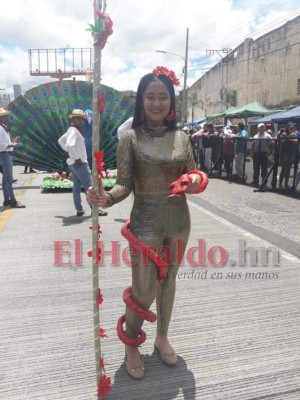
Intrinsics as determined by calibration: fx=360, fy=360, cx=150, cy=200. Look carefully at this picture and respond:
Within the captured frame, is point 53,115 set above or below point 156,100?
above

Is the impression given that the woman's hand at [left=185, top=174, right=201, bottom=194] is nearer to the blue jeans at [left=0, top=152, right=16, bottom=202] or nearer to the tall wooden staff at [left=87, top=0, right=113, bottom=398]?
the tall wooden staff at [left=87, top=0, right=113, bottom=398]

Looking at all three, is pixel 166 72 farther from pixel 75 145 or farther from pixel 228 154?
pixel 228 154

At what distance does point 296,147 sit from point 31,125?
6518 millimetres

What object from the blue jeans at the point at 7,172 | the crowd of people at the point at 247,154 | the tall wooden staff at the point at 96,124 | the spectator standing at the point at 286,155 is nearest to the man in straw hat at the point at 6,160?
the blue jeans at the point at 7,172

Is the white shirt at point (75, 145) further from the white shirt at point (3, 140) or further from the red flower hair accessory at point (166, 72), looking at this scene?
the red flower hair accessory at point (166, 72)

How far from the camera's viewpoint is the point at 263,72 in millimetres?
32125

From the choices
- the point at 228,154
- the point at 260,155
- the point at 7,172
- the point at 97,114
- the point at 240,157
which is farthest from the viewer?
the point at 228,154

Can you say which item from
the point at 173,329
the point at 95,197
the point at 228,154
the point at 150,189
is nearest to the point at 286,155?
the point at 228,154

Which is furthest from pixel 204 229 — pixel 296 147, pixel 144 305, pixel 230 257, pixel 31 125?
pixel 31 125

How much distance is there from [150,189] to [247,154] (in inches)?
352

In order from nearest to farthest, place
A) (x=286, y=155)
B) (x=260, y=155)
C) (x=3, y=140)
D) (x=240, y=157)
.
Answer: (x=3, y=140) → (x=286, y=155) → (x=260, y=155) → (x=240, y=157)

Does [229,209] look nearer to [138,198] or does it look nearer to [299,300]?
[299,300]

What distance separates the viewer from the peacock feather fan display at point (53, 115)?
8.98 m

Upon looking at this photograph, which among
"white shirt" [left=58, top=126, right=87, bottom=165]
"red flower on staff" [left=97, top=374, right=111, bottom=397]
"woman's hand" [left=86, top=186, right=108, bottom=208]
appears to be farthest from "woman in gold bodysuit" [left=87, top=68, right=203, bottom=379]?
"white shirt" [left=58, top=126, right=87, bottom=165]
